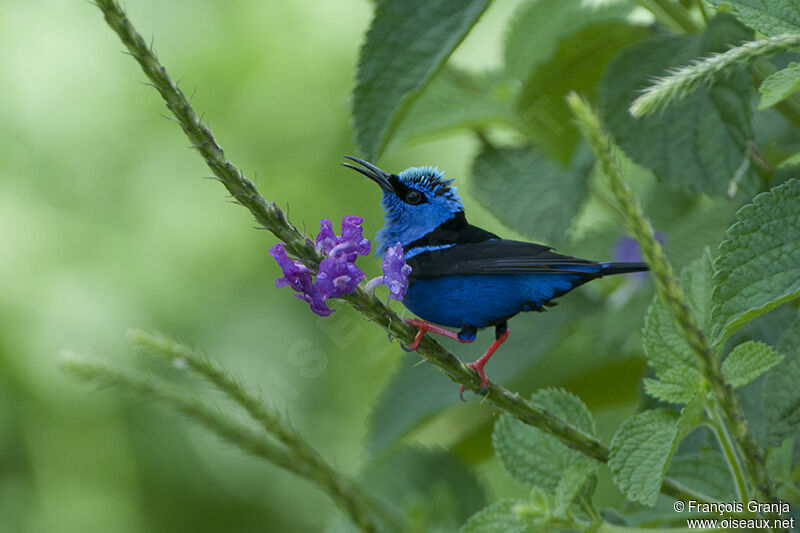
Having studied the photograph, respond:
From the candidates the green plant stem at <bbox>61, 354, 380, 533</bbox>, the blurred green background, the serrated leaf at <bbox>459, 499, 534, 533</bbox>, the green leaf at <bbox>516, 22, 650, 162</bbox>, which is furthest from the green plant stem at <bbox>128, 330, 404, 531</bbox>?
the blurred green background

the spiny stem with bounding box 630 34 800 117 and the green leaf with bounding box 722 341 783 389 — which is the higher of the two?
the spiny stem with bounding box 630 34 800 117

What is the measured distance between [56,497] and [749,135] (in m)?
1.61

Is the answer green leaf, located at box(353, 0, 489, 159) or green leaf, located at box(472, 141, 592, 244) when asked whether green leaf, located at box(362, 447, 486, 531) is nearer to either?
green leaf, located at box(472, 141, 592, 244)

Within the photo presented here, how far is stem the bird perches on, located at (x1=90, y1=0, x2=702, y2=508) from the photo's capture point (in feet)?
1.68

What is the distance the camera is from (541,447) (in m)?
0.80

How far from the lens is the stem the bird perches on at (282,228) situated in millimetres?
511

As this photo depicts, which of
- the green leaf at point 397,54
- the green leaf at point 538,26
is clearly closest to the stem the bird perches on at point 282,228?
the green leaf at point 397,54

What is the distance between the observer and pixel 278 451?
722 mm

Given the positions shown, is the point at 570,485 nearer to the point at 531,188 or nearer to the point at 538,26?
the point at 531,188

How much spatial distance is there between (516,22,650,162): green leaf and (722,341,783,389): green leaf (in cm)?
45

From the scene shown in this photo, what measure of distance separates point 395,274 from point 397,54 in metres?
0.31

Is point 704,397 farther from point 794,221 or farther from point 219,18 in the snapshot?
point 219,18

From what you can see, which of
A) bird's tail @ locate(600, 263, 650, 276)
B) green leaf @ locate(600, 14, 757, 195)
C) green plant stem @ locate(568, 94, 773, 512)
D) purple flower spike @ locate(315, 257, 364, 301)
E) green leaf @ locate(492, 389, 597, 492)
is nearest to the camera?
green plant stem @ locate(568, 94, 773, 512)

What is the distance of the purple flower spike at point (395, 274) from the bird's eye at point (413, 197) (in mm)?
173
